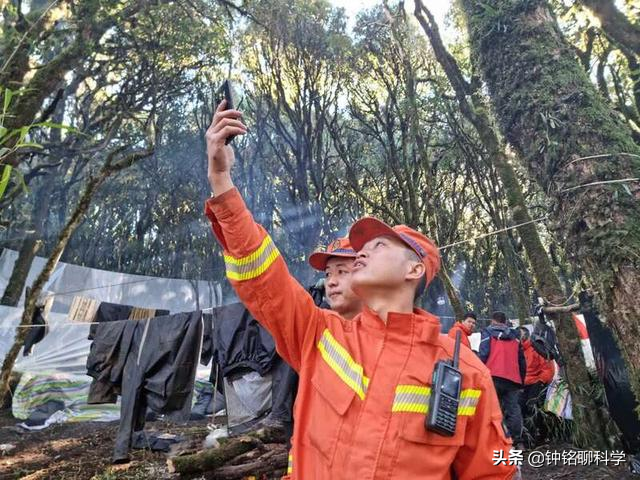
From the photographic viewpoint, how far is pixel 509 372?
6832mm

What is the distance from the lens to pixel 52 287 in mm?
13156

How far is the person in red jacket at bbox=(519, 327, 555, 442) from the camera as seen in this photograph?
7449 mm

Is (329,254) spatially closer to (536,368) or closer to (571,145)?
(571,145)

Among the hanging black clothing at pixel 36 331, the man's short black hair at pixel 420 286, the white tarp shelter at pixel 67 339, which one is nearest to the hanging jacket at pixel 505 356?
the man's short black hair at pixel 420 286

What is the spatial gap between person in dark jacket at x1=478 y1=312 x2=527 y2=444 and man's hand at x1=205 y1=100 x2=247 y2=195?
6.18 m

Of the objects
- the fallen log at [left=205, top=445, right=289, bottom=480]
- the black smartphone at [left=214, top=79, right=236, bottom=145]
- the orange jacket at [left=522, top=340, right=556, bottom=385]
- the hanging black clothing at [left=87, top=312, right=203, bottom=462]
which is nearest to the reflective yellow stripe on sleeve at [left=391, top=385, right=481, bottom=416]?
the black smartphone at [left=214, top=79, right=236, bottom=145]

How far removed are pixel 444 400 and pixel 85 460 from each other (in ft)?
22.7

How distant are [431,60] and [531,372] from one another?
27.1ft

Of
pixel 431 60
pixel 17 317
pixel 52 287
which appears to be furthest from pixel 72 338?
pixel 431 60

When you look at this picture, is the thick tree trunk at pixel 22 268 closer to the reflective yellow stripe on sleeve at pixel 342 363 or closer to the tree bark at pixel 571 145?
the tree bark at pixel 571 145

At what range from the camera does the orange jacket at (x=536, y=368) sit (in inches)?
296

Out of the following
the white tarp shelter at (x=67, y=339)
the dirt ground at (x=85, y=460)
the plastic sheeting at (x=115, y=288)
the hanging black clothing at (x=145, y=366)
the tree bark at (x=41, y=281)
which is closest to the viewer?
the hanging black clothing at (x=145, y=366)

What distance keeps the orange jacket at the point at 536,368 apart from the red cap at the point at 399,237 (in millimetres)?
6337

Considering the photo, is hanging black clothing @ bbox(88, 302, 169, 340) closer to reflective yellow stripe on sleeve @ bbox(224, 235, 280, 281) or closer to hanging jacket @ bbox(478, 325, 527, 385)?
hanging jacket @ bbox(478, 325, 527, 385)
